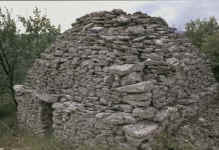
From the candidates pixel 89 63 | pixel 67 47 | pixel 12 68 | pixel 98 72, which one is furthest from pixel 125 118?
pixel 12 68

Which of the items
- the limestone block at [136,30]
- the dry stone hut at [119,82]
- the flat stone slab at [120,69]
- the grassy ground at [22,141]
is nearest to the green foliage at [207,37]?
the dry stone hut at [119,82]

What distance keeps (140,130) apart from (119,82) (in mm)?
1116

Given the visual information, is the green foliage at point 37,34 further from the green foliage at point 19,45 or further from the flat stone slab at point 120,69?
the flat stone slab at point 120,69

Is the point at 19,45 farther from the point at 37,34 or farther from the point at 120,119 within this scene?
the point at 120,119

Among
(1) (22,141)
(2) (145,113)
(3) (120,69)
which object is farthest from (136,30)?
(1) (22,141)

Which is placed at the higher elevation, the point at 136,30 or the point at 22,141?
the point at 136,30

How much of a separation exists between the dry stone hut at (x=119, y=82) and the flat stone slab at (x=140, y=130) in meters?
0.02

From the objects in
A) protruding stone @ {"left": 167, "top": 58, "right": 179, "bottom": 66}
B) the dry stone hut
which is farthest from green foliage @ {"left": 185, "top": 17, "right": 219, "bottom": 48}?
protruding stone @ {"left": 167, "top": 58, "right": 179, "bottom": 66}

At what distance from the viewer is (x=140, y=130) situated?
3.40 meters

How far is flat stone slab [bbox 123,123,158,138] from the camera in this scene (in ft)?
10.9

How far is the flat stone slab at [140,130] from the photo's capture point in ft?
10.9

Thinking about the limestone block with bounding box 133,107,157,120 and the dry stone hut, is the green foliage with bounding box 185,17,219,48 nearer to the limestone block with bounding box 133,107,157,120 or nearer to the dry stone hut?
the dry stone hut

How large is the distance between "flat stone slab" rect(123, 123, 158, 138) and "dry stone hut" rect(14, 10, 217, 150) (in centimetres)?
2

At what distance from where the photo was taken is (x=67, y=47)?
17.2 ft
